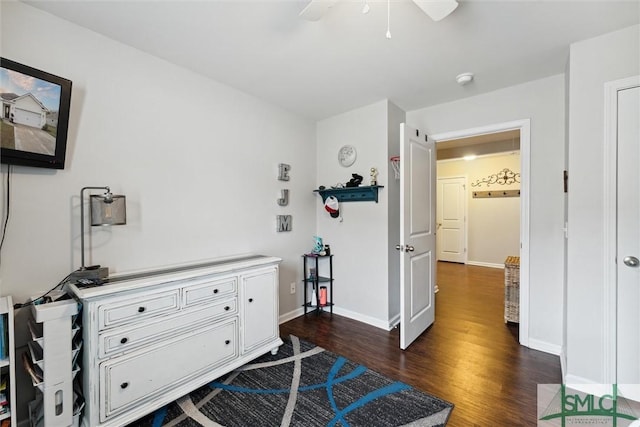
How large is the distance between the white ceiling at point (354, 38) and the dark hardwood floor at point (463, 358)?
2.48 metres

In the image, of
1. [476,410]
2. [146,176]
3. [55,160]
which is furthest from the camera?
[146,176]

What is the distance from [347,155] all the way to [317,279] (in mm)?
1547

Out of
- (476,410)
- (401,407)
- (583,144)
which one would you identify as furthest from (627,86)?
(401,407)

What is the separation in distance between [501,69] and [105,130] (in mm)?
3121

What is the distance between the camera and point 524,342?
8.34ft

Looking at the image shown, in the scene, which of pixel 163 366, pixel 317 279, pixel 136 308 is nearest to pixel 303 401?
pixel 163 366

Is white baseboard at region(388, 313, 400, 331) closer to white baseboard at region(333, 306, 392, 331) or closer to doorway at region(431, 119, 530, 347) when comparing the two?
white baseboard at region(333, 306, 392, 331)

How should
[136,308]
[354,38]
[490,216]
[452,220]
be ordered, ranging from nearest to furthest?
[136,308] → [354,38] → [490,216] → [452,220]

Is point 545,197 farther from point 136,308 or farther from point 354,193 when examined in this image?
point 136,308

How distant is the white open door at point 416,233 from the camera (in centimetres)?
247

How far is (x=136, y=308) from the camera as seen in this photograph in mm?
1626

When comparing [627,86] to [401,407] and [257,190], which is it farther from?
[257,190]

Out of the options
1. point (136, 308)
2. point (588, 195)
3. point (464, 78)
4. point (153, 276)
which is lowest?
point (136, 308)

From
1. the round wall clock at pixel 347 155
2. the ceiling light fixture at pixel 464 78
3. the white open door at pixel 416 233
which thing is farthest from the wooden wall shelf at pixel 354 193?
the ceiling light fixture at pixel 464 78
